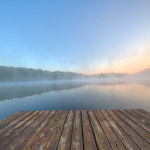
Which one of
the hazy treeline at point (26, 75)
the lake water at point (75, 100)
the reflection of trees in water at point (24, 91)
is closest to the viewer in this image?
the lake water at point (75, 100)

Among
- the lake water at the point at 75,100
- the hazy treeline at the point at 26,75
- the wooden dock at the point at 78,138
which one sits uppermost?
the hazy treeline at the point at 26,75

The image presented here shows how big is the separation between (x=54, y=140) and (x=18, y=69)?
8422cm

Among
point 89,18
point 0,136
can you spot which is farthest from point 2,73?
point 0,136

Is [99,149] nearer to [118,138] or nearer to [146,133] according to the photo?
[118,138]

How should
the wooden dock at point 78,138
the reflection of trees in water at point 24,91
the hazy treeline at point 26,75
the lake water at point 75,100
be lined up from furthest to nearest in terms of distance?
the hazy treeline at point 26,75 → the reflection of trees in water at point 24,91 → the lake water at point 75,100 → the wooden dock at point 78,138

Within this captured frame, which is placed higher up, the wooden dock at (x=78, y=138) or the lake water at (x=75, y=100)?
the wooden dock at (x=78, y=138)

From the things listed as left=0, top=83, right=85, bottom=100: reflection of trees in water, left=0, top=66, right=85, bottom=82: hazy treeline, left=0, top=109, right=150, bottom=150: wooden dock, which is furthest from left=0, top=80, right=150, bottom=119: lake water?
left=0, top=66, right=85, bottom=82: hazy treeline

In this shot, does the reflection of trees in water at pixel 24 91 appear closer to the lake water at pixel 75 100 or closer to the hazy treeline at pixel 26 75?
the lake water at pixel 75 100

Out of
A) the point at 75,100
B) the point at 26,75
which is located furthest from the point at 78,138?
the point at 26,75

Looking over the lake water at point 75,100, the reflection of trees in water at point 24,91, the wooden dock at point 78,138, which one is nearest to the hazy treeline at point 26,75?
the reflection of trees in water at point 24,91

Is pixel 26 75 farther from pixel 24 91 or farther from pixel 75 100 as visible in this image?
pixel 75 100

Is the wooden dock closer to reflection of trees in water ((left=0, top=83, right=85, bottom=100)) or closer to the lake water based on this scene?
the lake water

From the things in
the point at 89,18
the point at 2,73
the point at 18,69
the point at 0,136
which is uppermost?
the point at 89,18

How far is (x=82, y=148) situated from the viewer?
1.36 metres
